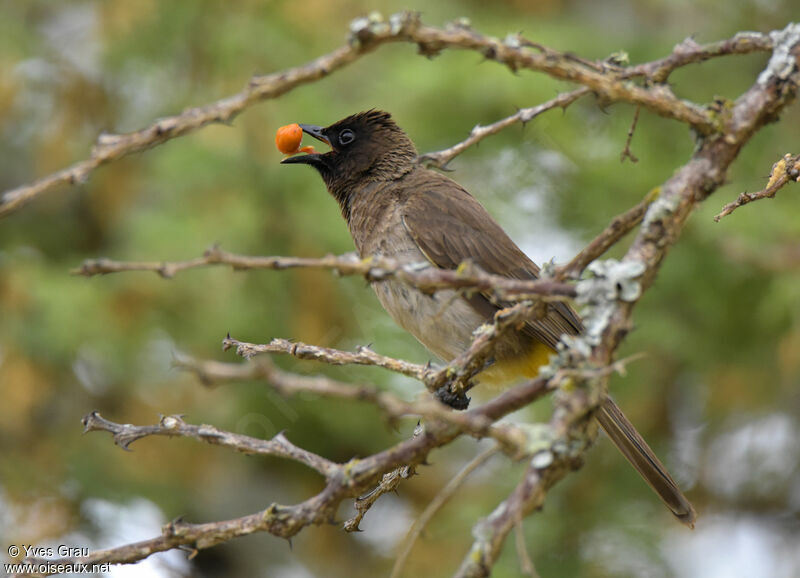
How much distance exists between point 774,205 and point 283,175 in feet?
10.3

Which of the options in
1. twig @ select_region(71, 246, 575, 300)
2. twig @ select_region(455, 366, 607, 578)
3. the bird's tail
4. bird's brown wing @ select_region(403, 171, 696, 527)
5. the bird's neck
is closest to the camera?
twig @ select_region(455, 366, 607, 578)

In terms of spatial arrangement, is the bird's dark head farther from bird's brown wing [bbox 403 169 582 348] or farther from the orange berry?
the orange berry

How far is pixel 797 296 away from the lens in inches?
209

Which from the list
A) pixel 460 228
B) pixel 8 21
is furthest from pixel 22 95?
→ pixel 460 228

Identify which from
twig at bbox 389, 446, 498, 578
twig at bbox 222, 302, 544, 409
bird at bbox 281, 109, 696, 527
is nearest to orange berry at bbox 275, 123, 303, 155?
bird at bbox 281, 109, 696, 527

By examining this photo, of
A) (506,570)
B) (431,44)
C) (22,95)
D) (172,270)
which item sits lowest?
(172,270)

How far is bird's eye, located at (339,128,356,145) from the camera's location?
4672 millimetres

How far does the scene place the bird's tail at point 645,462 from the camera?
3422 millimetres

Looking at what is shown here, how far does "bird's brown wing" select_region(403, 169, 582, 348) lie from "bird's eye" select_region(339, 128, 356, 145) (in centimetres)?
47

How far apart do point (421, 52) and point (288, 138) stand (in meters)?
2.10

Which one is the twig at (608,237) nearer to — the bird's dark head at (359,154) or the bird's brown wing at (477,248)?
the bird's brown wing at (477,248)

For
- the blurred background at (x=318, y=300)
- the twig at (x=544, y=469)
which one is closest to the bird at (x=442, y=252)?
the blurred background at (x=318, y=300)

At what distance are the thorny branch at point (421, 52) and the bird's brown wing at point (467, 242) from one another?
2100 mm

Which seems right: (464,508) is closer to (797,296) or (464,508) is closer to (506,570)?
(506,570)
